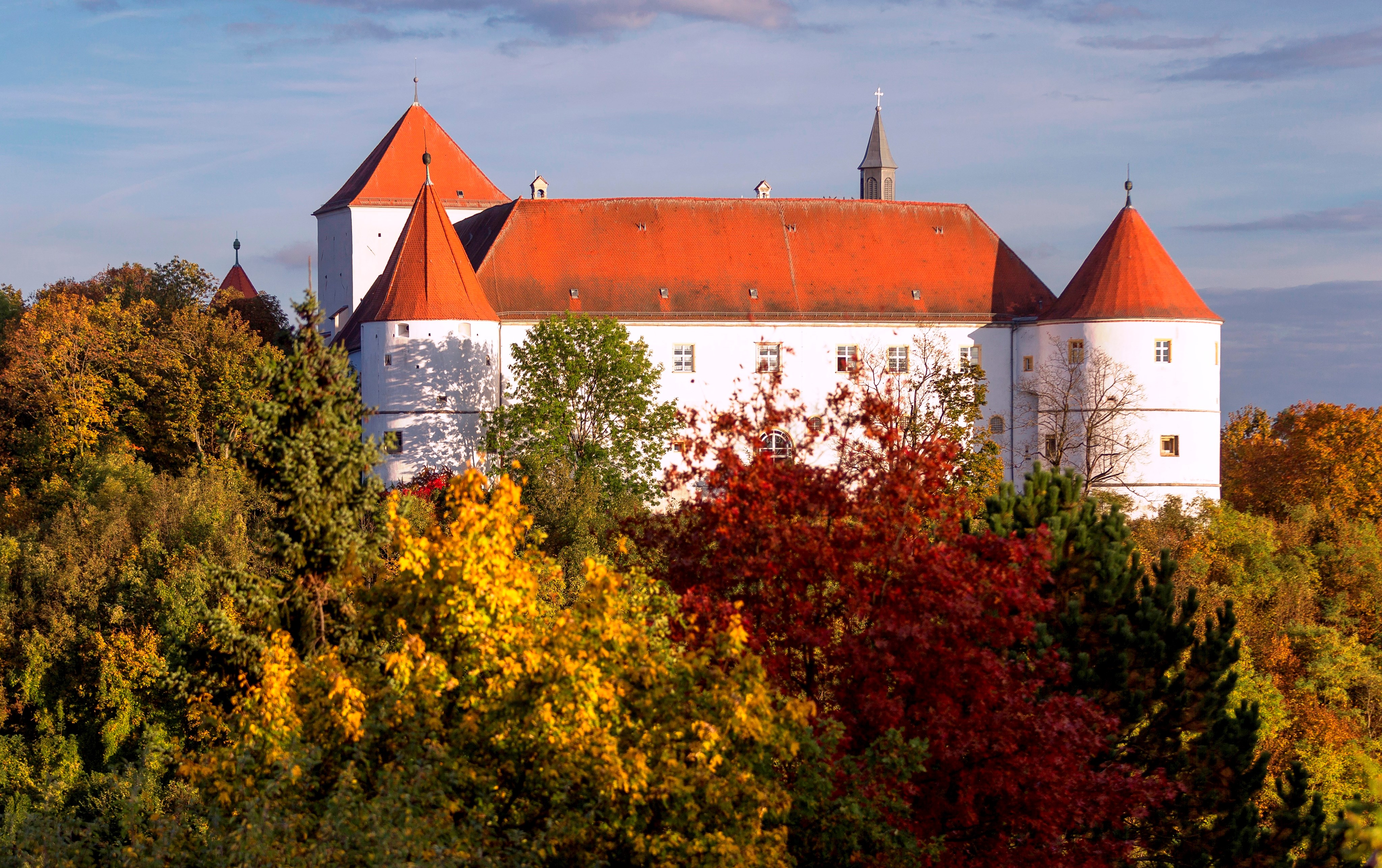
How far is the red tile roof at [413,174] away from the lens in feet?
173

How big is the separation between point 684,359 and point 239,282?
36.1 metres

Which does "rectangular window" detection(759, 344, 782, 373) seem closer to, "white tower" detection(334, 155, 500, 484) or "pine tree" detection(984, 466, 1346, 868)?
"white tower" detection(334, 155, 500, 484)

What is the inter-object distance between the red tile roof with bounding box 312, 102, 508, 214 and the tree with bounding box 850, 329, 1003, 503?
55.6ft

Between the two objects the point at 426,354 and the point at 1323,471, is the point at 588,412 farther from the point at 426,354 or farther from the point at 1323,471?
the point at 1323,471

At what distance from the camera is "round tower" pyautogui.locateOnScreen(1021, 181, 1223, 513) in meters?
45.5

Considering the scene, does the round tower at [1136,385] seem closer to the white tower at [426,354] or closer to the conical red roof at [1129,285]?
the conical red roof at [1129,285]

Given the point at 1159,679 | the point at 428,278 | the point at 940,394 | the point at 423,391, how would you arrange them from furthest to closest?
the point at 940,394 < the point at 428,278 < the point at 423,391 < the point at 1159,679

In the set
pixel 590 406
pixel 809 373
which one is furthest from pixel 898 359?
pixel 590 406

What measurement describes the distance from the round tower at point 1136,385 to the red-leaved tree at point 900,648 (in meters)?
32.0

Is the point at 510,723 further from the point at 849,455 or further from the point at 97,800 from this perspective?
the point at 97,800

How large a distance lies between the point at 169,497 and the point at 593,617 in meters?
29.8

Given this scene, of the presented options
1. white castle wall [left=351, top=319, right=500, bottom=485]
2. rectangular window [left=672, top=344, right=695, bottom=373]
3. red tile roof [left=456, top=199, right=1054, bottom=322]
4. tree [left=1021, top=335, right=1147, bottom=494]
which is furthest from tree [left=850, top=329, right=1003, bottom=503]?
white castle wall [left=351, top=319, right=500, bottom=485]

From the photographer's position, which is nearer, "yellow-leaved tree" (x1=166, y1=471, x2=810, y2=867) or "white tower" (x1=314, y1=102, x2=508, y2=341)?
"yellow-leaved tree" (x1=166, y1=471, x2=810, y2=867)

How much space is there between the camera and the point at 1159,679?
19.2 m
